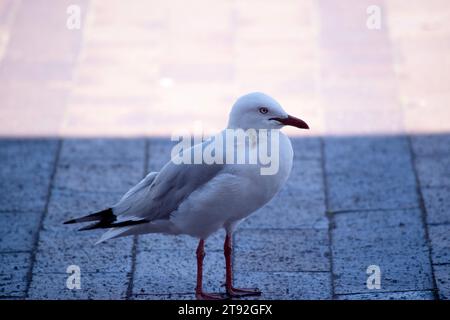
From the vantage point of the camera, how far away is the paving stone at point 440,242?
245 inches

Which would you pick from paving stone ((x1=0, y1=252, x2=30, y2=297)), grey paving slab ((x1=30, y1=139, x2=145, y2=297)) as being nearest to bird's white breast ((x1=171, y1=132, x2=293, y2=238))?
grey paving slab ((x1=30, y1=139, x2=145, y2=297))

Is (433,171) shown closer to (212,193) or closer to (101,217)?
(212,193)

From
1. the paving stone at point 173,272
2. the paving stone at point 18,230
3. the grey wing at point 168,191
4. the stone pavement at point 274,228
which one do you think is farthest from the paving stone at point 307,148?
the paving stone at point 18,230

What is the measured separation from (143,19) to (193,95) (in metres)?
1.76

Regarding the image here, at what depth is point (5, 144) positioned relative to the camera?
7938mm

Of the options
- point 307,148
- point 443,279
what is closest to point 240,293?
point 443,279

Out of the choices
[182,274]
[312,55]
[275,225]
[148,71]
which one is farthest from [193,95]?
[182,274]

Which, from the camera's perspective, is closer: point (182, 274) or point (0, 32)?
point (182, 274)

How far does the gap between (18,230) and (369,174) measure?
9.70 ft

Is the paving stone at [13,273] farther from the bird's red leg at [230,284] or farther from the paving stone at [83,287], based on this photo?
the bird's red leg at [230,284]

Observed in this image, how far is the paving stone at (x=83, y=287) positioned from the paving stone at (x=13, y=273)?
0.27 feet
